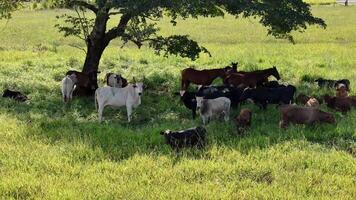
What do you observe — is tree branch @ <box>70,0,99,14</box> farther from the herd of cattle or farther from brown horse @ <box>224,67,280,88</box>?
brown horse @ <box>224,67,280,88</box>

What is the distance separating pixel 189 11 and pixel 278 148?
4.62m

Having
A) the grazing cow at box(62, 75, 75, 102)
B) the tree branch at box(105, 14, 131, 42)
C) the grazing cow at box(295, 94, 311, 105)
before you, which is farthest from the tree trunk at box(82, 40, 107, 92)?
the grazing cow at box(295, 94, 311, 105)

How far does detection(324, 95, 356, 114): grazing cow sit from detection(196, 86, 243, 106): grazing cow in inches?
88.8

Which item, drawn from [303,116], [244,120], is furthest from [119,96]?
[303,116]

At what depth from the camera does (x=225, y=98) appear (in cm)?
1195

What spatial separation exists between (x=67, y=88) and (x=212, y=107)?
469cm

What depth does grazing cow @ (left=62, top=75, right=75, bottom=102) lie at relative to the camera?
14.3 meters

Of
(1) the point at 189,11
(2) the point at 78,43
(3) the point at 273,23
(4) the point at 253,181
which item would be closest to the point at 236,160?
(4) the point at 253,181

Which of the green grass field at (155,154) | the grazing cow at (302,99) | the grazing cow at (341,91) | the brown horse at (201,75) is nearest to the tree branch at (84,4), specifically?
the green grass field at (155,154)

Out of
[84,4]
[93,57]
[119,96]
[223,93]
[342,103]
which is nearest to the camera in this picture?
[342,103]

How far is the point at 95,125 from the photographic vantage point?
11.5 metres

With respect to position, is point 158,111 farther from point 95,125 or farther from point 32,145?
point 32,145

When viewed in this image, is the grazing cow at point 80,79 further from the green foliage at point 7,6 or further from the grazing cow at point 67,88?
the green foliage at point 7,6

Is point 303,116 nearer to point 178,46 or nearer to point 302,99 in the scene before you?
point 302,99
